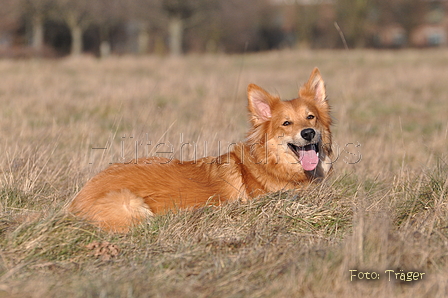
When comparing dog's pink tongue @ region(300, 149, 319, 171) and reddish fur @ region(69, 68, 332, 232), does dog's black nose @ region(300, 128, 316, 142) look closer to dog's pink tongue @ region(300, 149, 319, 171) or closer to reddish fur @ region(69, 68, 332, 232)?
reddish fur @ region(69, 68, 332, 232)

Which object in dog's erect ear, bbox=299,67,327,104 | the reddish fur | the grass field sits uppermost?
dog's erect ear, bbox=299,67,327,104

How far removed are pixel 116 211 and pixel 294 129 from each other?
163 centimetres

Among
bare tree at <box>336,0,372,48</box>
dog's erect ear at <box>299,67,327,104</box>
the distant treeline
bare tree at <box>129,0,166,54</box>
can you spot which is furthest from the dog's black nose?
bare tree at <box>336,0,372,48</box>

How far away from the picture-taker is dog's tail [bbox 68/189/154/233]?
3566 mm

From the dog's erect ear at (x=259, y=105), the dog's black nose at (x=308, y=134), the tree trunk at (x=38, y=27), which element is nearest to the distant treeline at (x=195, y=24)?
the tree trunk at (x=38, y=27)

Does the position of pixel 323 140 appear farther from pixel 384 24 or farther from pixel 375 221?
pixel 384 24

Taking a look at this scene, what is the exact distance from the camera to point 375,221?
3107mm

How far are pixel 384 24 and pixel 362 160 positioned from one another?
44541 mm

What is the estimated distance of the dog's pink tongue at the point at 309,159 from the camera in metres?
4.11

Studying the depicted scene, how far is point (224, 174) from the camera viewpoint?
4035mm

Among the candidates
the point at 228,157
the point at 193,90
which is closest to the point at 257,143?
the point at 228,157

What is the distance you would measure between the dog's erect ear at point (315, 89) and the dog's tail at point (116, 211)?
1.90 metres

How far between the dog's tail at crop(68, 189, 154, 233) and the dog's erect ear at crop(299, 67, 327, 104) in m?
1.90

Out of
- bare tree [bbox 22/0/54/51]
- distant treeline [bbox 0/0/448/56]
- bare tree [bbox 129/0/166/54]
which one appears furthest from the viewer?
bare tree [bbox 129/0/166/54]
